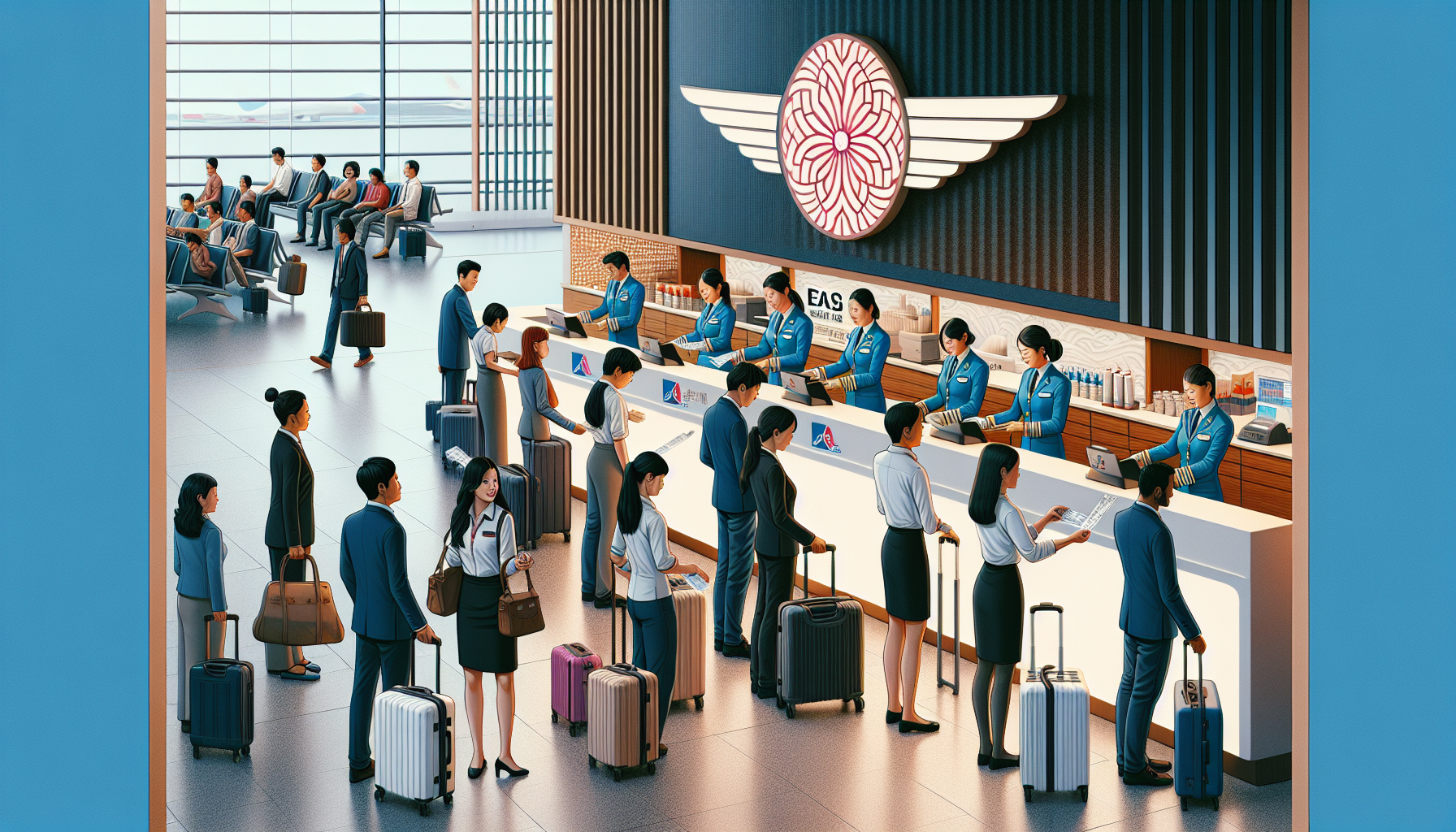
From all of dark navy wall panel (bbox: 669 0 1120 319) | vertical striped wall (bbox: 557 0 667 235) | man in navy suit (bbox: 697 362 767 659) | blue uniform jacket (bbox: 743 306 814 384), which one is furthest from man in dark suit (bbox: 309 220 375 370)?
man in navy suit (bbox: 697 362 767 659)

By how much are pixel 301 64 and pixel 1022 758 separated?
2189cm

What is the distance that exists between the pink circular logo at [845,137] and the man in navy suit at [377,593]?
5.24 meters

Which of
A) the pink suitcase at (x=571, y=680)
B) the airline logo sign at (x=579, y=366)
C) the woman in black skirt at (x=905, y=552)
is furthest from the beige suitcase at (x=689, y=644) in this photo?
the airline logo sign at (x=579, y=366)

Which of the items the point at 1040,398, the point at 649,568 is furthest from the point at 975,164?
the point at 649,568

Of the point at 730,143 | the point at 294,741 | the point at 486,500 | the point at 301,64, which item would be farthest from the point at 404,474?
the point at 301,64

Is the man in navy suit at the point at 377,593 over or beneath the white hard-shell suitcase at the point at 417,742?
over

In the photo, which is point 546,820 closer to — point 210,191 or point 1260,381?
point 1260,381

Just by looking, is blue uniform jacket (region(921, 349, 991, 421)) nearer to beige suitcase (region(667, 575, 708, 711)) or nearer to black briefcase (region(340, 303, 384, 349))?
beige suitcase (region(667, 575, 708, 711))

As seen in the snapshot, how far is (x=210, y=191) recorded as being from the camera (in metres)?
23.8

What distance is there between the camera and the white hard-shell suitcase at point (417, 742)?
6.20 metres

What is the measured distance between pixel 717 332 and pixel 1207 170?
12.9 feet

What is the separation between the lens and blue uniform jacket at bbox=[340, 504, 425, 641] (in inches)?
241

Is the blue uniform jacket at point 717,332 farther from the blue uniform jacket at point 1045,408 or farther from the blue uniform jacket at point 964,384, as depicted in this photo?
the blue uniform jacket at point 1045,408

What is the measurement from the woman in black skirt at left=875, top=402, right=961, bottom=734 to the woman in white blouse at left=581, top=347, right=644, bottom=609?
1.73m
